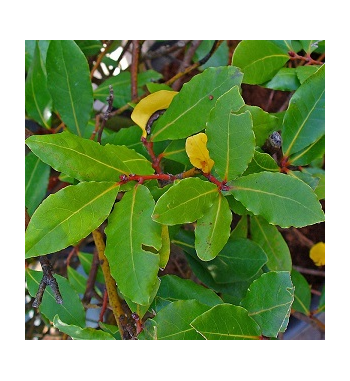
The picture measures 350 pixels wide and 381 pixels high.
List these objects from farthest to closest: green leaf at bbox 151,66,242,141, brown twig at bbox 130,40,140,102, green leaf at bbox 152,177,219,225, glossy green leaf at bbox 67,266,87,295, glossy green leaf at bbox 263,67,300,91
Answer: glossy green leaf at bbox 67,266,87,295
brown twig at bbox 130,40,140,102
glossy green leaf at bbox 263,67,300,91
green leaf at bbox 151,66,242,141
green leaf at bbox 152,177,219,225

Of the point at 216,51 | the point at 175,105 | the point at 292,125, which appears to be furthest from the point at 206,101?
the point at 216,51

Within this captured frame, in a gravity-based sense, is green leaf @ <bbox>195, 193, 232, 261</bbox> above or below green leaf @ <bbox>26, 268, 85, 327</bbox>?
above

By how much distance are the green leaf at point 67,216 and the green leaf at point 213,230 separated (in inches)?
5.0

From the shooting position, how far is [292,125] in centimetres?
76

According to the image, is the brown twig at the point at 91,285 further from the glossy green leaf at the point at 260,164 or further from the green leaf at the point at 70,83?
the glossy green leaf at the point at 260,164

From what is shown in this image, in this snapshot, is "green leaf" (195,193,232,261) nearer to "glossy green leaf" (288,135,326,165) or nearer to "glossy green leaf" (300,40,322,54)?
"glossy green leaf" (288,135,326,165)

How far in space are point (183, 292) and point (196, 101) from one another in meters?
0.30

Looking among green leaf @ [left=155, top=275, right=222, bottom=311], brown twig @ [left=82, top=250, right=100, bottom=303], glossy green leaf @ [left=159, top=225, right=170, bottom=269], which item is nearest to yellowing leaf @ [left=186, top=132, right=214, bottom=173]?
glossy green leaf @ [left=159, top=225, right=170, bottom=269]

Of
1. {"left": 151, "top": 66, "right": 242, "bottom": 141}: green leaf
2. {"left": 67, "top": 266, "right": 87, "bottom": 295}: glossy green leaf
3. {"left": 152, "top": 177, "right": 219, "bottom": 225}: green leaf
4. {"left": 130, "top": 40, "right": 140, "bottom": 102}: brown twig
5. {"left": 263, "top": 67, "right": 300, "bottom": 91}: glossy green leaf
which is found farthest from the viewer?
{"left": 67, "top": 266, "right": 87, "bottom": 295}: glossy green leaf

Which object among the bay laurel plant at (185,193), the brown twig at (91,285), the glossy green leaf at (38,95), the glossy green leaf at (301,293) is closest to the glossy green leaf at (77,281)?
the brown twig at (91,285)

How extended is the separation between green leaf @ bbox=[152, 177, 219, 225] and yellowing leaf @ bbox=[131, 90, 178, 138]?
0.61 ft

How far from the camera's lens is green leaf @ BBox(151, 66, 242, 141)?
2.26 ft

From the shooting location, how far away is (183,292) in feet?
2.44

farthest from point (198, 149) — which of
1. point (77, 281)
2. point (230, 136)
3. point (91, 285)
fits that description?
point (77, 281)
